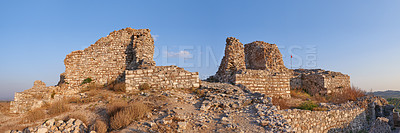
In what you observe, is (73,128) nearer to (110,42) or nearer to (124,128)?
(124,128)

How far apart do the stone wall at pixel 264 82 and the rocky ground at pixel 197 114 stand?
226cm

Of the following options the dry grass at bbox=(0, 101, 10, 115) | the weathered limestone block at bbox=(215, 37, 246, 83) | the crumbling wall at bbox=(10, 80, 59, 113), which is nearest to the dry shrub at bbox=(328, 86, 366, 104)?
the weathered limestone block at bbox=(215, 37, 246, 83)

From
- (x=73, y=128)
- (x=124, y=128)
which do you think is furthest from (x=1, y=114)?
(x=124, y=128)

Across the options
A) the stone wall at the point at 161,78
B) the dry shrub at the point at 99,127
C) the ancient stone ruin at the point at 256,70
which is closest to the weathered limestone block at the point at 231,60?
the ancient stone ruin at the point at 256,70

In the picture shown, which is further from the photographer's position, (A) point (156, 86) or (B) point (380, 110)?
(B) point (380, 110)

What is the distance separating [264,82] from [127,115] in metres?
8.55

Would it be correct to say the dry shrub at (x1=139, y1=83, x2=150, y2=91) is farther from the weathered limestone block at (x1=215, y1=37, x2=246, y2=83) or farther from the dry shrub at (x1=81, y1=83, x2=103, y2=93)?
the weathered limestone block at (x1=215, y1=37, x2=246, y2=83)

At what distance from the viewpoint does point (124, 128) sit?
550cm

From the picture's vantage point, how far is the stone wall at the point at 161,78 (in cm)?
986

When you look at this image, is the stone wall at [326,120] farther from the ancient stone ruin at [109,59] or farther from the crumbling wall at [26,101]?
the crumbling wall at [26,101]

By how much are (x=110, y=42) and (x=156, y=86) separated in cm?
547

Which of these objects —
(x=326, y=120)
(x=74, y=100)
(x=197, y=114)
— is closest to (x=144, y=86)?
(x=74, y=100)

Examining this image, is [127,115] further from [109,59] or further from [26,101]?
[109,59]

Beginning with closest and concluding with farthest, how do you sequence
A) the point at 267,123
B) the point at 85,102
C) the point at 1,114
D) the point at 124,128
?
1. the point at 124,128
2. the point at 267,123
3. the point at 1,114
4. the point at 85,102
